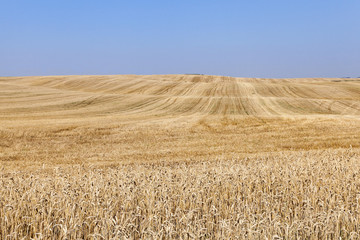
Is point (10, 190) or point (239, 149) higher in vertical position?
point (10, 190)

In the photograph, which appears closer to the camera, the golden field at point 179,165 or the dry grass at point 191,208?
the dry grass at point 191,208

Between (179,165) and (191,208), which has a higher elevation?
(191,208)

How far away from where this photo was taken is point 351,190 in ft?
23.5

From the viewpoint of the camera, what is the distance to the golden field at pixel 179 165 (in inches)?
194

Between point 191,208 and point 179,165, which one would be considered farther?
point 179,165

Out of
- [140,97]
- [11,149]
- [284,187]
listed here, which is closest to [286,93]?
[140,97]

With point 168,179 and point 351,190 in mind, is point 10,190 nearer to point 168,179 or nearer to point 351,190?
point 168,179

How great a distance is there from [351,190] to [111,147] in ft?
44.5

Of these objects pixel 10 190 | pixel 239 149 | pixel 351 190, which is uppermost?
pixel 10 190

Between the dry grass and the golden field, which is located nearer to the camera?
the dry grass

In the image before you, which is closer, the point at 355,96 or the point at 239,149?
the point at 239,149

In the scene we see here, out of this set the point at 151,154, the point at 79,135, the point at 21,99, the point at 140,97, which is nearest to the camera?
the point at 151,154

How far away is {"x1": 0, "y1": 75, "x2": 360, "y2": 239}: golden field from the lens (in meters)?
4.94

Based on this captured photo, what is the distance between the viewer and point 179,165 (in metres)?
12.8
